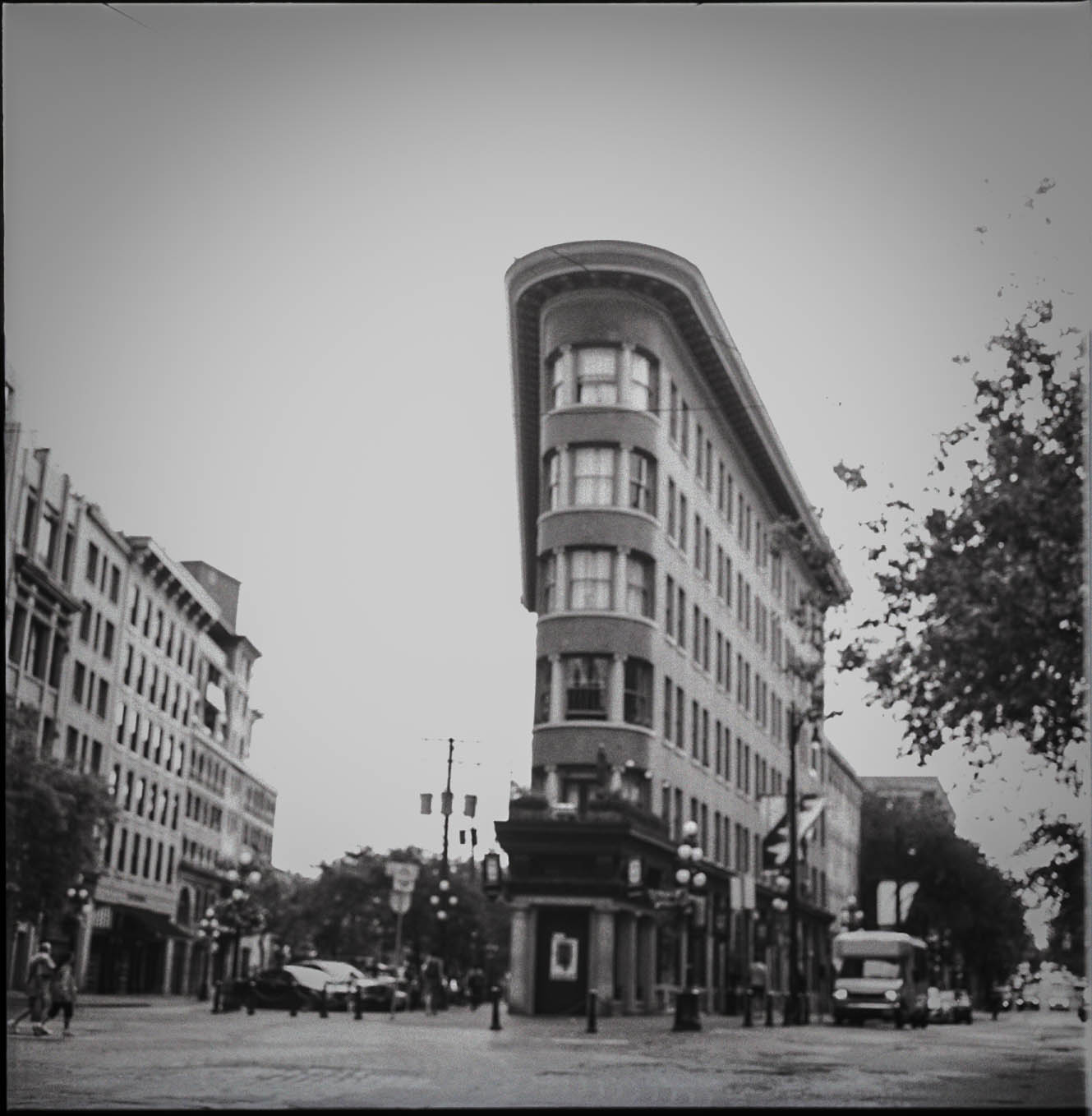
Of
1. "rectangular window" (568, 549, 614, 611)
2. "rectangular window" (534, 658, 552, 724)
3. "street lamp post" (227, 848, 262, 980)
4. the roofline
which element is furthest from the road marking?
"street lamp post" (227, 848, 262, 980)

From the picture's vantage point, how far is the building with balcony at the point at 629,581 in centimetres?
1512

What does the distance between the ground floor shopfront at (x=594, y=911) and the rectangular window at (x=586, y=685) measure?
1076 millimetres

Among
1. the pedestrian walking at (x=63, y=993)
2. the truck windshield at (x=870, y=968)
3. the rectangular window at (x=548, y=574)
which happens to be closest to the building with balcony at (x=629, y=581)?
the rectangular window at (x=548, y=574)

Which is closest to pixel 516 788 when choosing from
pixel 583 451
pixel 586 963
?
pixel 586 963

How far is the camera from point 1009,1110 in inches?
438

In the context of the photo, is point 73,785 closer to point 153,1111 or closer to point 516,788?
point 516,788

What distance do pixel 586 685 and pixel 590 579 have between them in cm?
105

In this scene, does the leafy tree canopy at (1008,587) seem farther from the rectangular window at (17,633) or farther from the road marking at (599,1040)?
the rectangular window at (17,633)

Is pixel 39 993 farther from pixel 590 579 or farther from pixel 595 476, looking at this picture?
pixel 595 476

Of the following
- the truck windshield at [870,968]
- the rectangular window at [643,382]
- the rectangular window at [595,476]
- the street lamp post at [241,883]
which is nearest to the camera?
the rectangular window at [595,476]

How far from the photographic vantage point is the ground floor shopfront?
53.4 ft

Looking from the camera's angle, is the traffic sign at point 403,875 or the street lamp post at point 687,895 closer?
the street lamp post at point 687,895

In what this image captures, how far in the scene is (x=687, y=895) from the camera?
17906 mm

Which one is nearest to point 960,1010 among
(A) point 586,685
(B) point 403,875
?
(B) point 403,875
